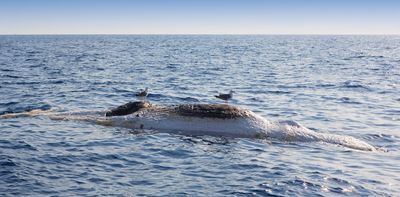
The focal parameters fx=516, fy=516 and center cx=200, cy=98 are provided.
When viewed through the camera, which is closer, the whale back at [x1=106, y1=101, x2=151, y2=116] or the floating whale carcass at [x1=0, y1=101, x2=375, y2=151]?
the floating whale carcass at [x1=0, y1=101, x2=375, y2=151]

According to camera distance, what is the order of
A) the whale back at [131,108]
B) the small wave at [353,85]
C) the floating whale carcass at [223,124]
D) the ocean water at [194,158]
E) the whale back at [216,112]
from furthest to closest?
the small wave at [353,85] → the whale back at [131,108] → the whale back at [216,112] → the floating whale carcass at [223,124] → the ocean water at [194,158]

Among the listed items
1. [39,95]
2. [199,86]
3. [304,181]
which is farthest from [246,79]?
[304,181]

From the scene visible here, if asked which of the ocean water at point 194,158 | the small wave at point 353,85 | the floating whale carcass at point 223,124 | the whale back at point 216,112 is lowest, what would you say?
the small wave at point 353,85

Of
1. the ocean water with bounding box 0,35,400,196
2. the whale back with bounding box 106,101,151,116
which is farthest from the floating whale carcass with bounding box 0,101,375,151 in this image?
the whale back with bounding box 106,101,151,116

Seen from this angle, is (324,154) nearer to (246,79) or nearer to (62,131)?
(62,131)

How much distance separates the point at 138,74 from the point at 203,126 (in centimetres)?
3072

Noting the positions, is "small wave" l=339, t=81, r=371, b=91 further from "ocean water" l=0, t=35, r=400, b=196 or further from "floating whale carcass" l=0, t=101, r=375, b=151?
"floating whale carcass" l=0, t=101, r=375, b=151

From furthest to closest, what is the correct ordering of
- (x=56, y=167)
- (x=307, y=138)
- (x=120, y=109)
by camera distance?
(x=120, y=109) < (x=307, y=138) < (x=56, y=167)

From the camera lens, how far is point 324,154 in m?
15.5

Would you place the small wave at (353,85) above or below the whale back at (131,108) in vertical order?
below

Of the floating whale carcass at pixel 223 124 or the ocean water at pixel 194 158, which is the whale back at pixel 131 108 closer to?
the floating whale carcass at pixel 223 124

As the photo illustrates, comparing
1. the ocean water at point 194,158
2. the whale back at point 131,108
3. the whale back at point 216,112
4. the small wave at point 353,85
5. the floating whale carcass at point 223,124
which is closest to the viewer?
the ocean water at point 194,158

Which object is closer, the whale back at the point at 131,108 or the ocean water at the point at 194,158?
the ocean water at the point at 194,158

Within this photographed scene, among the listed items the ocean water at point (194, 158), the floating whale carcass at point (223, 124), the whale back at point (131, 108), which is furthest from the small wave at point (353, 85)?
the whale back at point (131, 108)
